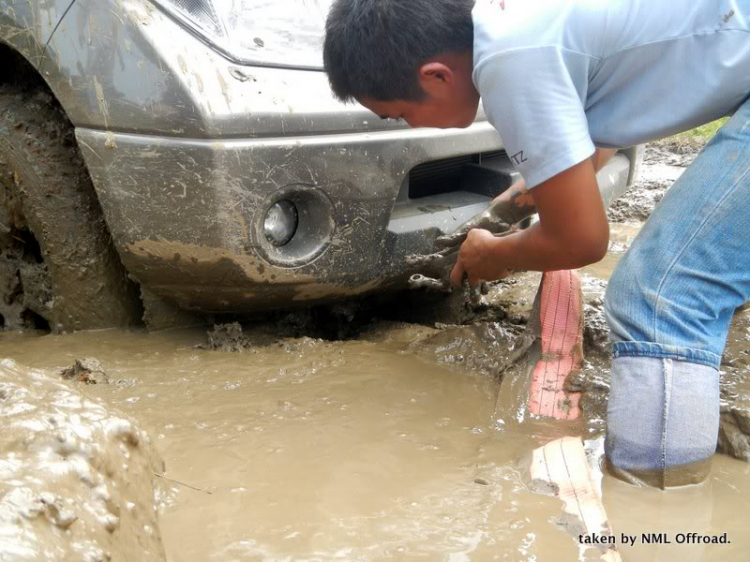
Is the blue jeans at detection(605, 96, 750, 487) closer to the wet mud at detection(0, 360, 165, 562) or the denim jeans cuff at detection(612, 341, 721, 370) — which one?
the denim jeans cuff at detection(612, 341, 721, 370)

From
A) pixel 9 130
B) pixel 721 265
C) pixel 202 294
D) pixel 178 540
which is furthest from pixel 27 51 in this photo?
pixel 721 265

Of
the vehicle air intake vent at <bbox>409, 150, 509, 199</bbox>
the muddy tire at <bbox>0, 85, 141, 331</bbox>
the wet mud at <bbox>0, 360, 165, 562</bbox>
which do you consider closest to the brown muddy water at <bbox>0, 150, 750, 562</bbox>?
the wet mud at <bbox>0, 360, 165, 562</bbox>

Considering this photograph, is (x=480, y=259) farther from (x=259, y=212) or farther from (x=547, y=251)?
(x=259, y=212)

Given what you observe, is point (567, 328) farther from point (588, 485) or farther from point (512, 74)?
point (512, 74)

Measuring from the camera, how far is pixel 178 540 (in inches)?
51.2

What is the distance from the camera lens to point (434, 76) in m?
1.70

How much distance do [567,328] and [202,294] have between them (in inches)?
42.1

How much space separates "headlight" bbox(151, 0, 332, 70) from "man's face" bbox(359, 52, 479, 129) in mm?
473

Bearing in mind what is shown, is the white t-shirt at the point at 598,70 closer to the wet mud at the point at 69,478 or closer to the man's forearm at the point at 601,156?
the man's forearm at the point at 601,156

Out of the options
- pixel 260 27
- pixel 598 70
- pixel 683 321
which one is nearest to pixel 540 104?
pixel 598 70

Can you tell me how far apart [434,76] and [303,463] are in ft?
2.95

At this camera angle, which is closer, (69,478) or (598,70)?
(69,478)

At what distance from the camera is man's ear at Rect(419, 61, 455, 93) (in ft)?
5.52

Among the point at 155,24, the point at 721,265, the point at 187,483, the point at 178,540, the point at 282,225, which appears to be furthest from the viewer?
the point at 282,225
